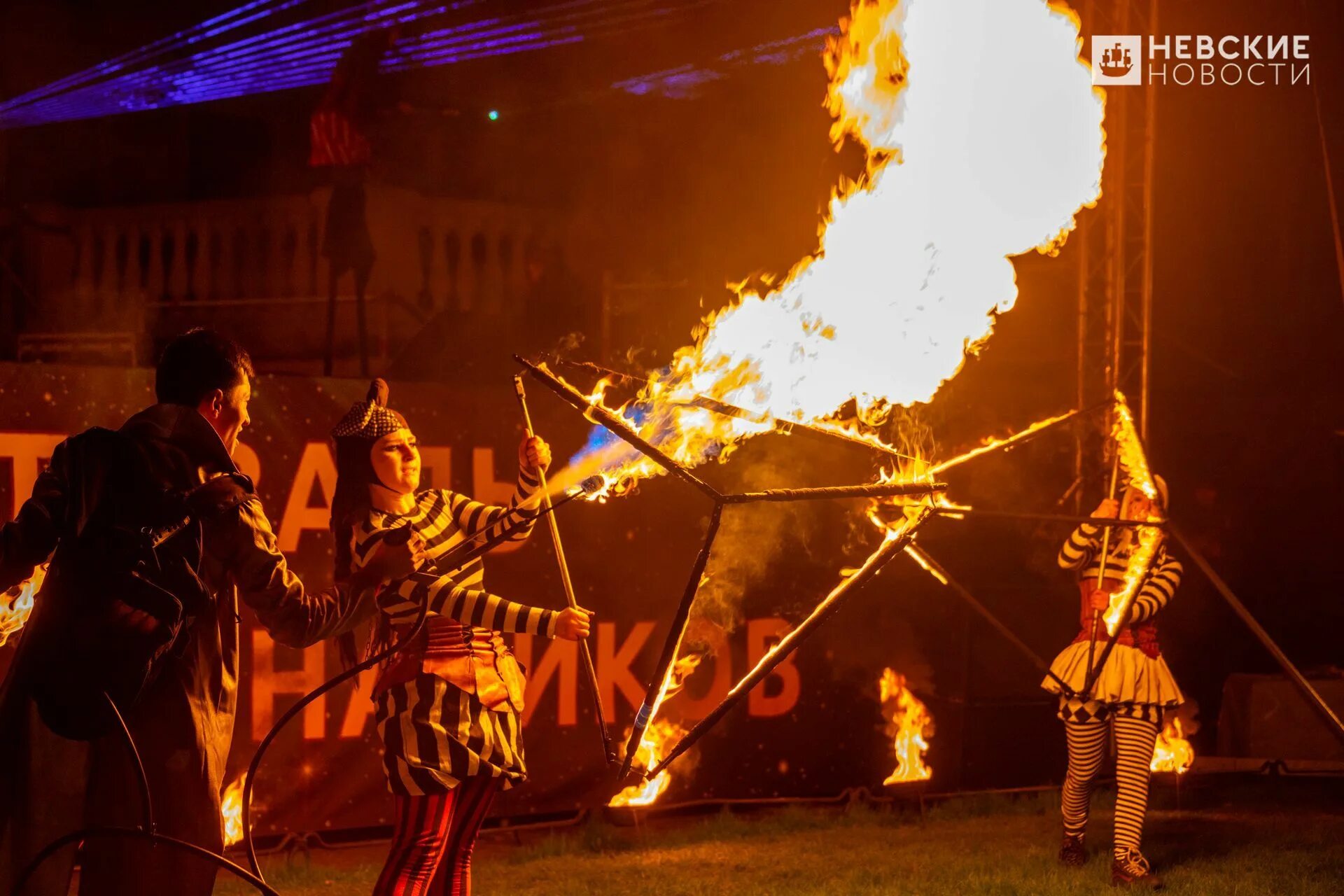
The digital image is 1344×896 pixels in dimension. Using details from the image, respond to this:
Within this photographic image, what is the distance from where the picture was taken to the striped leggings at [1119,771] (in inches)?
273

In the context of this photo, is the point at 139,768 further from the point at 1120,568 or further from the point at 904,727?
the point at 904,727

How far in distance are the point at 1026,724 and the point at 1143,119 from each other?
4.07 m

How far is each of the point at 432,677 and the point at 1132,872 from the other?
4.06m

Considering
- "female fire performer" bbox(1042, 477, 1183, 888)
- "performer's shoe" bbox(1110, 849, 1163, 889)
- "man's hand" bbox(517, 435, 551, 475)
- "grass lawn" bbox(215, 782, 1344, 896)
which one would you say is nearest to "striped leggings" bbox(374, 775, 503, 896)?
"man's hand" bbox(517, 435, 551, 475)

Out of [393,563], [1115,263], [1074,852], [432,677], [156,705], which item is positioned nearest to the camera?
[156,705]

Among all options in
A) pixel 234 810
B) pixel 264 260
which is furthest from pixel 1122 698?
pixel 264 260

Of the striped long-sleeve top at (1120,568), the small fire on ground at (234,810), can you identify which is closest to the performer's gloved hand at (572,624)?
the small fire on ground at (234,810)

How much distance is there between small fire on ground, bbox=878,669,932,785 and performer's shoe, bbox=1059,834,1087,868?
1.78 m

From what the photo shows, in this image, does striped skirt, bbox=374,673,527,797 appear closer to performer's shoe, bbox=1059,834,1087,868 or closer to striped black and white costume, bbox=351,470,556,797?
striped black and white costume, bbox=351,470,556,797

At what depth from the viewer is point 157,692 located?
3461 mm

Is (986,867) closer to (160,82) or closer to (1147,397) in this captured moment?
(1147,397)

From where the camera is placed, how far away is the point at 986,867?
7.24m

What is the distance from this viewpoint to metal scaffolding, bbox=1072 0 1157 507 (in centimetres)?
876

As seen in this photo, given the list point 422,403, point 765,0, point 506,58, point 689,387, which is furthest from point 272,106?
point 689,387
